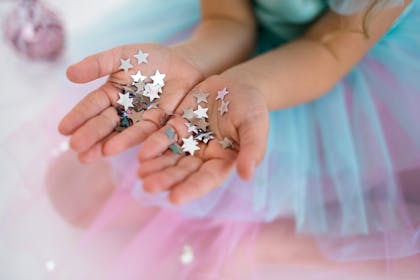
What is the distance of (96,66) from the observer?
1.88 ft

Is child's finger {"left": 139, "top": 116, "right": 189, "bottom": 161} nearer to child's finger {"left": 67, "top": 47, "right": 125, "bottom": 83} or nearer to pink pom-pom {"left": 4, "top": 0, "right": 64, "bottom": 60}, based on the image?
child's finger {"left": 67, "top": 47, "right": 125, "bottom": 83}

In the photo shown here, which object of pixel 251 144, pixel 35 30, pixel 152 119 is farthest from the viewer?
pixel 35 30

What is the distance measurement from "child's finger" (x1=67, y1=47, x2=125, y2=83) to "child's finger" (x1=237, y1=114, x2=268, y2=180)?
17cm

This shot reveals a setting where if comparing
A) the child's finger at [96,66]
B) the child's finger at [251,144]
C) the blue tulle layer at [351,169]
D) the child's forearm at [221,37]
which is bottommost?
the blue tulle layer at [351,169]

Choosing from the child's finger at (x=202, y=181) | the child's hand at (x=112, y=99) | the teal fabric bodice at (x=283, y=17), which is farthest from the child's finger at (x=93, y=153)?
the teal fabric bodice at (x=283, y=17)

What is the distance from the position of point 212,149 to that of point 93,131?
13cm

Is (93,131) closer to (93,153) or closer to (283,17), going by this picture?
(93,153)

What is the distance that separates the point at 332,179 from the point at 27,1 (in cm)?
60

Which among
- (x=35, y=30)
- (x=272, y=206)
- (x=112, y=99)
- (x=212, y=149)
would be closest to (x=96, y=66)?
(x=112, y=99)

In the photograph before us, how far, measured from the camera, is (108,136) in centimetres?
57

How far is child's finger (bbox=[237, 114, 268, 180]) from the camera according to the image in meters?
0.46

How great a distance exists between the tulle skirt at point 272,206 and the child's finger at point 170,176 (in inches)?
5.8

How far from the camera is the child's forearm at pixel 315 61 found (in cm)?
67

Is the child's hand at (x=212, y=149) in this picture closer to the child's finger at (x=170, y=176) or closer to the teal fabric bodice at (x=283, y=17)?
the child's finger at (x=170, y=176)
